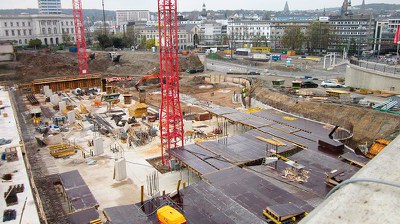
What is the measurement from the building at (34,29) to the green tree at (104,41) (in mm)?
14171

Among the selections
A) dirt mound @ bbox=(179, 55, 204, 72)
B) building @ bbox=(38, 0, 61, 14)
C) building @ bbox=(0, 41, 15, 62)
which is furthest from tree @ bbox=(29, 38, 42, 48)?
building @ bbox=(38, 0, 61, 14)

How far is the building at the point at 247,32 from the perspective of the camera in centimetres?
9981

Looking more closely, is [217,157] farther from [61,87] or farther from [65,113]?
[61,87]

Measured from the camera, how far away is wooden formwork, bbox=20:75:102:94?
48.2m

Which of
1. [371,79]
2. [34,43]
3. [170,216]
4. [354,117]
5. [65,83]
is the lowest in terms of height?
[170,216]

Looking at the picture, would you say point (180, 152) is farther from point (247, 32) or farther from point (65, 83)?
point (247, 32)

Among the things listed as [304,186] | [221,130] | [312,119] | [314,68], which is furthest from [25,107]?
[314,68]

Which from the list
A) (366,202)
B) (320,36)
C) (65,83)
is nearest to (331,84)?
(65,83)

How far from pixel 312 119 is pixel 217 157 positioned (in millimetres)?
13141

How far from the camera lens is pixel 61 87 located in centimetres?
4953

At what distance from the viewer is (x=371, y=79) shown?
3503 centimetres

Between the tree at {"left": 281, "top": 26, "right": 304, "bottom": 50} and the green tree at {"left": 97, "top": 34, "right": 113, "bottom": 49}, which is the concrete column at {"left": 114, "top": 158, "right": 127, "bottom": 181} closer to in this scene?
the green tree at {"left": 97, "top": 34, "right": 113, "bottom": 49}

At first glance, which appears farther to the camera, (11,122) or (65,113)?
(65,113)

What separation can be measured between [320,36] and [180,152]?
6414 centimetres
